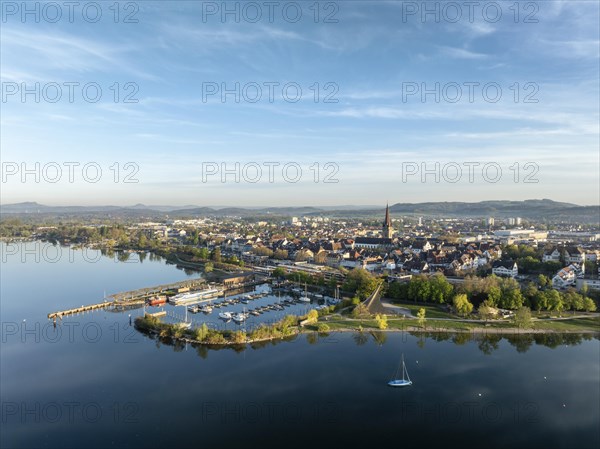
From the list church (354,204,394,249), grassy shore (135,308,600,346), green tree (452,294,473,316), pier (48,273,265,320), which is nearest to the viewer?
grassy shore (135,308,600,346)

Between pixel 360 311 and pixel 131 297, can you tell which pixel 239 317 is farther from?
pixel 131 297

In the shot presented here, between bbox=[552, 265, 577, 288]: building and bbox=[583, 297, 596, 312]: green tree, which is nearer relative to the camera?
bbox=[583, 297, 596, 312]: green tree

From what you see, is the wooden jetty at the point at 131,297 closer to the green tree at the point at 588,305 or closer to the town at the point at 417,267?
the town at the point at 417,267

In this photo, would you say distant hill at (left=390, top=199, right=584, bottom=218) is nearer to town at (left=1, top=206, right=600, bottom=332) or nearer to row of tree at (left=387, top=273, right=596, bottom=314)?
town at (left=1, top=206, right=600, bottom=332)

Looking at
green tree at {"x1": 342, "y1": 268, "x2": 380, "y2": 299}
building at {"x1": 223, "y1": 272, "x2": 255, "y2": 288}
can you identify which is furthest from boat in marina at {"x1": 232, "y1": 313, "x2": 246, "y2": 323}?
building at {"x1": 223, "y1": 272, "x2": 255, "y2": 288}

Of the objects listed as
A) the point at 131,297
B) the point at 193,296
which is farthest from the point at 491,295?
the point at 131,297

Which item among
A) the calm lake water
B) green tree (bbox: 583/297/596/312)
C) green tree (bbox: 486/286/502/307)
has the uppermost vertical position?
green tree (bbox: 486/286/502/307)
